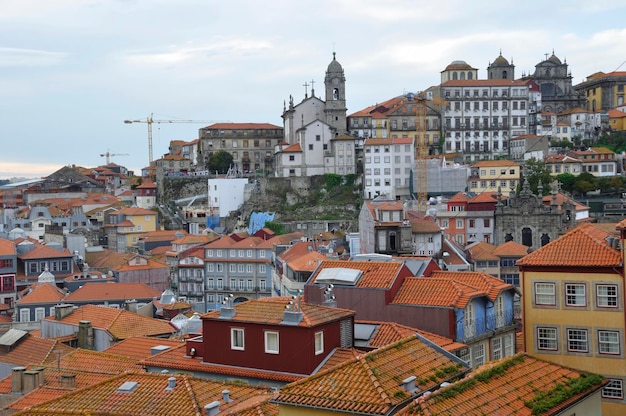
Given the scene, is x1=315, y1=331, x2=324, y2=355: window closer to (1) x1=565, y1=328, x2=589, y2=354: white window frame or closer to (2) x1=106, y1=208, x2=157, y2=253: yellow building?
(1) x1=565, y1=328, x2=589, y2=354: white window frame

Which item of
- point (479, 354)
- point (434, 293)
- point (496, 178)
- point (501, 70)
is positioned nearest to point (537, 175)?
point (496, 178)

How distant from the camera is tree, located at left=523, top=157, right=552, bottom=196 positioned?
83438 millimetres

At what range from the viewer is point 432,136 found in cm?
10212

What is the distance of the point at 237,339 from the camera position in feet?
74.0

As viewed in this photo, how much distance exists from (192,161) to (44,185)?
25935 mm

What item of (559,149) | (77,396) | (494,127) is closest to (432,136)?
(494,127)

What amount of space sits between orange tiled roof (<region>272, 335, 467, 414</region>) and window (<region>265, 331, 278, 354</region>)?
472cm

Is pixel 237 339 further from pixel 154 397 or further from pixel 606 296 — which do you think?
pixel 606 296

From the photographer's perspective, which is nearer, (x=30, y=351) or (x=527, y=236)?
(x=30, y=351)

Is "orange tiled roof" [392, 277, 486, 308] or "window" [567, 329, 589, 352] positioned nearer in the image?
"orange tiled roof" [392, 277, 486, 308]

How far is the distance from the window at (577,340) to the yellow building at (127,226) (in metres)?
72.2

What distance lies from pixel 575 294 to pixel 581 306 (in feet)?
1.27

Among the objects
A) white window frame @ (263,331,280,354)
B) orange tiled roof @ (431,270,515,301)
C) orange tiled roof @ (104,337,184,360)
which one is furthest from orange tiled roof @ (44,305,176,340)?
white window frame @ (263,331,280,354)

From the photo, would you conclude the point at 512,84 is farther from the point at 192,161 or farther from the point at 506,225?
the point at 192,161
